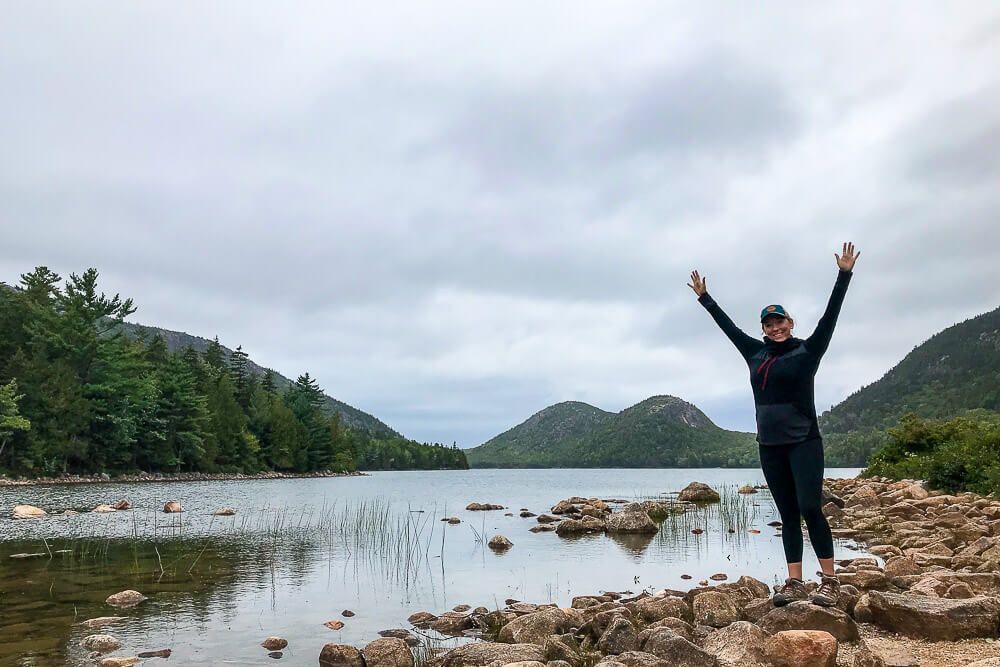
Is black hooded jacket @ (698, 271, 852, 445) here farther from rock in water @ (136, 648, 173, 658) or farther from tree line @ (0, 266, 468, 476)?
tree line @ (0, 266, 468, 476)

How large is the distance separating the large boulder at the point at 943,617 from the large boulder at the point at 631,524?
1391cm

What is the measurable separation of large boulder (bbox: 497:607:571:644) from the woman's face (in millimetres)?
3715

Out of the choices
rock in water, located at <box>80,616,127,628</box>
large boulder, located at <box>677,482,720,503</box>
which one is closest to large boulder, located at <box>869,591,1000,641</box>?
rock in water, located at <box>80,616,127,628</box>

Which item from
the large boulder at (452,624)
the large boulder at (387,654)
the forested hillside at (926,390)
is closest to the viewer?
the large boulder at (387,654)

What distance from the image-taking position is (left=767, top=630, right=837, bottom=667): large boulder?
506 centimetres

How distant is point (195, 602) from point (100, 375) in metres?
54.1

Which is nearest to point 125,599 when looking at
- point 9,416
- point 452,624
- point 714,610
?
point 452,624

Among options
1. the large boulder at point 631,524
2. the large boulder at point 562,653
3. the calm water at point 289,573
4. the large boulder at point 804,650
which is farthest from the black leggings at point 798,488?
the large boulder at point 631,524

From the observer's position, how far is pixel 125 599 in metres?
9.74

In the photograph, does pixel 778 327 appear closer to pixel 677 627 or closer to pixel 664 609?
pixel 677 627

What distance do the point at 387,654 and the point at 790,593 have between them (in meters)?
3.76

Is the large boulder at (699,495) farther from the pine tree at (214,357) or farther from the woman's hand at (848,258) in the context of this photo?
the pine tree at (214,357)

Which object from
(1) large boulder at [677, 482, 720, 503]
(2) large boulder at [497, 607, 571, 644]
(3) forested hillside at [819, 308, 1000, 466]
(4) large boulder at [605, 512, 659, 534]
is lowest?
(1) large boulder at [677, 482, 720, 503]

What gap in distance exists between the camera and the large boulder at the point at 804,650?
5059 millimetres
